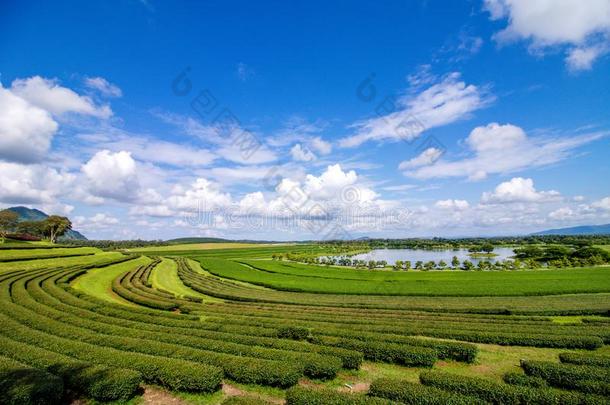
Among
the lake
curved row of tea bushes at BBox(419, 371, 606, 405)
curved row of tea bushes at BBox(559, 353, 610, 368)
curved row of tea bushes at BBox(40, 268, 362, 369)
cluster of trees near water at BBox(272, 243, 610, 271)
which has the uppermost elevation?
curved row of tea bushes at BBox(40, 268, 362, 369)

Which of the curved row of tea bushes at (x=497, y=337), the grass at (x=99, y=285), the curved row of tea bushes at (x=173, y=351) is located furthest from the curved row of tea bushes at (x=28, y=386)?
the grass at (x=99, y=285)

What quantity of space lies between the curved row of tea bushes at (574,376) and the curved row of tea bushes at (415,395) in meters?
4.98

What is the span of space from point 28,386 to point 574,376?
792 inches

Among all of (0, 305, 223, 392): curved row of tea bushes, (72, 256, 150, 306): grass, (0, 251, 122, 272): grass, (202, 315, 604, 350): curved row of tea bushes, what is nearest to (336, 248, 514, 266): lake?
(72, 256, 150, 306): grass

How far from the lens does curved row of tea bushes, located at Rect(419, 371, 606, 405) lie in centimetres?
1043

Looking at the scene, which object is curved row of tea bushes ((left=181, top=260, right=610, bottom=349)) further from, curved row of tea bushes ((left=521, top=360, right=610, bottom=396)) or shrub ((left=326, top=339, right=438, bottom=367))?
curved row of tea bushes ((left=521, top=360, right=610, bottom=396))

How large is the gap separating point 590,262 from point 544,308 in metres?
68.7

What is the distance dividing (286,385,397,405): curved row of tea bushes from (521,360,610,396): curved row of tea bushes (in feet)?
26.5

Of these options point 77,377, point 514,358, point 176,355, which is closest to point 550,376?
point 514,358

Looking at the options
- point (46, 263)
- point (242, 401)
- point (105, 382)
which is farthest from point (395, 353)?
point (46, 263)

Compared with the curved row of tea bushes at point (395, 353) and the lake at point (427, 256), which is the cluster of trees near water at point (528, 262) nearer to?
the lake at point (427, 256)

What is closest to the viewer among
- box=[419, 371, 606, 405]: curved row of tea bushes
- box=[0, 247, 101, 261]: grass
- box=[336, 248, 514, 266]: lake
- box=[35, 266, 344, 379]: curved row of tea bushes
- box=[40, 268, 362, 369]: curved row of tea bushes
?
box=[419, 371, 606, 405]: curved row of tea bushes

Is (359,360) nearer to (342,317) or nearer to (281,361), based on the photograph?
(281,361)

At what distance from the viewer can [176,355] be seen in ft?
46.8
